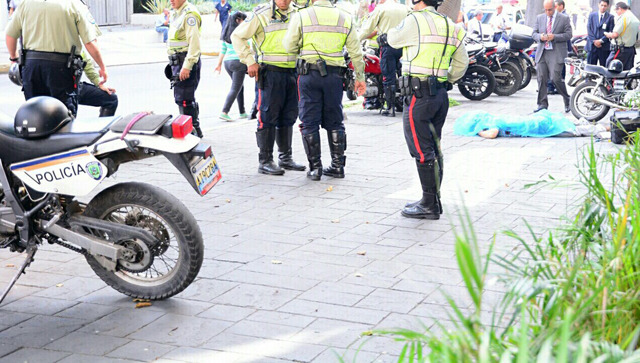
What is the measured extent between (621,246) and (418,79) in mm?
3895

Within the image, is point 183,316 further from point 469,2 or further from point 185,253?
point 469,2

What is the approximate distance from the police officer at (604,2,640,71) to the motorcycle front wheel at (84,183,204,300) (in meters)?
12.9

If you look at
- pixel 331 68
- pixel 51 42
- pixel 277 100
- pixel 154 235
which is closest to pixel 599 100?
A: pixel 331 68

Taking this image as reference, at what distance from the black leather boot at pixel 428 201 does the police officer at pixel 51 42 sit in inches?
131

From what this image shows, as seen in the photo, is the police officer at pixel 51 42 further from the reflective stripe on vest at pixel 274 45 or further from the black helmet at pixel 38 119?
the black helmet at pixel 38 119

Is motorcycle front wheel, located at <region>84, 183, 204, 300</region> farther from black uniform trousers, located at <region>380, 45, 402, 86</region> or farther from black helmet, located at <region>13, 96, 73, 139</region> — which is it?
black uniform trousers, located at <region>380, 45, 402, 86</region>

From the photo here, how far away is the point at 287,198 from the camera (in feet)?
24.9

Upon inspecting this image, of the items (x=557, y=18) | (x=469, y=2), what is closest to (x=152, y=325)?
(x=557, y=18)

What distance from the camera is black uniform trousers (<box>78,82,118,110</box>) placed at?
28.5 ft

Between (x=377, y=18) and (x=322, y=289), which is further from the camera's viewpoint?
(x=377, y=18)

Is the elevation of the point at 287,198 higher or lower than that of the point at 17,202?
lower

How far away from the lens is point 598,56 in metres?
16.8

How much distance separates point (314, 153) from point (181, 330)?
13.3 feet

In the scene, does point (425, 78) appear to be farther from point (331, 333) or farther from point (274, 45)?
point (331, 333)
